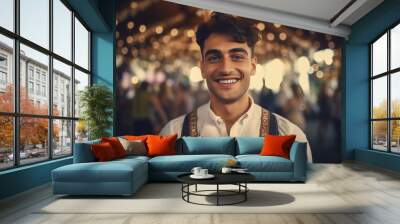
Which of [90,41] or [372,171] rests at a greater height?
[90,41]

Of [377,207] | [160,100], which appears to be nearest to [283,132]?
[160,100]

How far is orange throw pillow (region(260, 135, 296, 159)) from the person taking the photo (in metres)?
6.36

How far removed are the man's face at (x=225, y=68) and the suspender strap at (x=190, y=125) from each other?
69 centimetres

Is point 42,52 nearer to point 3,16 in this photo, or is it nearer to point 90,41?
point 3,16

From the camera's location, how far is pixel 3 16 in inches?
187

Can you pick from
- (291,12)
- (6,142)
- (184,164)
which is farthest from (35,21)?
(291,12)

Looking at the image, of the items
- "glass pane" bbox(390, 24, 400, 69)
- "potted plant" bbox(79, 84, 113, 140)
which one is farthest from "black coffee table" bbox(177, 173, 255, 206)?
"glass pane" bbox(390, 24, 400, 69)

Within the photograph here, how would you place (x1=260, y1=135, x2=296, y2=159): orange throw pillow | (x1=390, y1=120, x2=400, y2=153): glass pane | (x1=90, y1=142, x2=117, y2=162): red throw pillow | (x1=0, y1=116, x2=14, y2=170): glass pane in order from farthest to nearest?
(x1=390, y1=120, x2=400, y2=153): glass pane, (x1=260, y1=135, x2=296, y2=159): orange throw pillow, (x1=90, y1=142, x2=117, y2=162): red throw pillow, (x1=0, y1=116, x2=14, y2=170): glass pane

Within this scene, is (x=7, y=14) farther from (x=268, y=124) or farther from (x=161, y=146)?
(x=268, y=124)

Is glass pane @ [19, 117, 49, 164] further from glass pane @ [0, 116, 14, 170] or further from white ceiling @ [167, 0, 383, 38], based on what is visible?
white ceiling @ [167, 0, 383, 38]

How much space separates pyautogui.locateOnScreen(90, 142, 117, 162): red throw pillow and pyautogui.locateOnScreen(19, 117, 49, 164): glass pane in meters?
0.88

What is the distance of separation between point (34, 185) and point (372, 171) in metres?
6.09

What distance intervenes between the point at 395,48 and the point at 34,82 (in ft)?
23.0

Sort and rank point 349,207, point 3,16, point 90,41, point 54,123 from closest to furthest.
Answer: point 349,207
point 3,16
point 54,123
point 90,41
